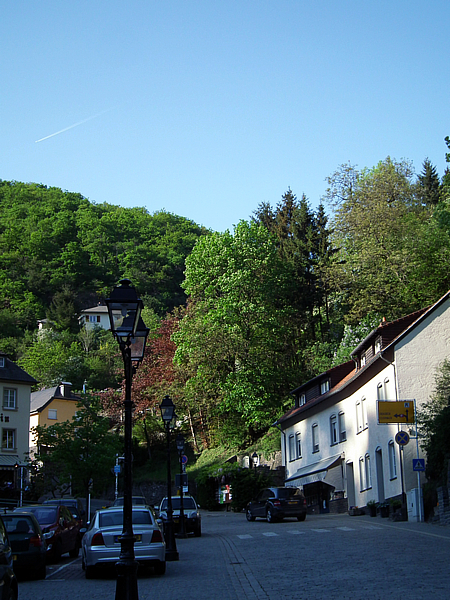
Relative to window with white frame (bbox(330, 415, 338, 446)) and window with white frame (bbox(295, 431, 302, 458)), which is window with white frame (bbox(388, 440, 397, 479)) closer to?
window with white frame (bbox(330, 415, 338, 446))

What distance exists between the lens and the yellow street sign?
28.8 m

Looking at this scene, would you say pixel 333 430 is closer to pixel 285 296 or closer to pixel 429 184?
pixel 285 296

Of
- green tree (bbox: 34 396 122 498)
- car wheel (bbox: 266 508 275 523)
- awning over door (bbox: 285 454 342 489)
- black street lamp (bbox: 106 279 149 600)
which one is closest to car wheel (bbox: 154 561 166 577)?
black street lamp (bbox: 106 279 149 600)

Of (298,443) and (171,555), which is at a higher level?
(298,443)

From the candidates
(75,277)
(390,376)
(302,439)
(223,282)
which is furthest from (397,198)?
(75,277)

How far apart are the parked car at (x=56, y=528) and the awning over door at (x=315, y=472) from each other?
67.2ft

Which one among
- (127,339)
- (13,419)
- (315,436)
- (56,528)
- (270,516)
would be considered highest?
(13,419)

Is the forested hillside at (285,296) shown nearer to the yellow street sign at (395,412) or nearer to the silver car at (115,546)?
the yellow street sign at (395,412)

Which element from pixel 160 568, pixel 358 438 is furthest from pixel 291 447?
pixel 160 568

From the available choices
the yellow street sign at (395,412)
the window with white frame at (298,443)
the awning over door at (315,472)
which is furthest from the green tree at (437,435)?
the window with white frame at (298,443)

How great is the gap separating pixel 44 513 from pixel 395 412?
14838 mm

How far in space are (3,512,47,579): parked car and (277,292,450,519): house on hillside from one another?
52.3 feet

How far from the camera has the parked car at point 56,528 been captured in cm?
1895

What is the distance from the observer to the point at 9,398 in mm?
58406
